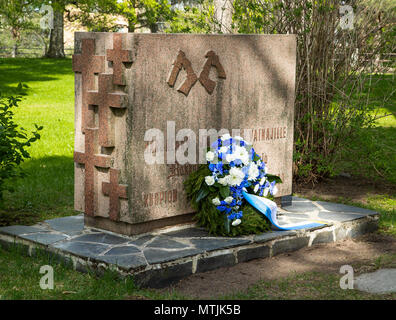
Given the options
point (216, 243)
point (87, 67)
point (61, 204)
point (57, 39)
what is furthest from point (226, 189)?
point (57, 39)

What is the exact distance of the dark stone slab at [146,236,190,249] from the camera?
5.02m

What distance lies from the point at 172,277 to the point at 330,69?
4.11 m

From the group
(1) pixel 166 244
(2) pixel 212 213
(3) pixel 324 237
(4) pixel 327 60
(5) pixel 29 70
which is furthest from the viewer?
(5) pixel 29 70

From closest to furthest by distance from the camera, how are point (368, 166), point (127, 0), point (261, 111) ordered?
1. point (261, 111)
2. point (368, 166)
3. point (127, 0)

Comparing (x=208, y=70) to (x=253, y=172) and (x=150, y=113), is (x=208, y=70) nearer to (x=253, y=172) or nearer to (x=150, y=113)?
(x=150, y=113)

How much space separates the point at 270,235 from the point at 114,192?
54.6 inches

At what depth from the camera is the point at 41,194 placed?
23.6 ft

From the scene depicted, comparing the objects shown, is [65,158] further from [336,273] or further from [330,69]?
[336,273]

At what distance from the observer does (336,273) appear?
507 centimetres

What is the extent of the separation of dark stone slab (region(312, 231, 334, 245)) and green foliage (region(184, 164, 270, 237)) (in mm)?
522

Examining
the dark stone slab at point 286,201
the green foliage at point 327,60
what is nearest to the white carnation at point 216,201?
the dark stone slab at point 286,201

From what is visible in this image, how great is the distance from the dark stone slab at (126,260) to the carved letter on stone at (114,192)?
550 mm

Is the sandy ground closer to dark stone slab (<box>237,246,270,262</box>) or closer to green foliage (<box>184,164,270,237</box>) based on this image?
dark stone slab (<box>237,246,270,262</box>)

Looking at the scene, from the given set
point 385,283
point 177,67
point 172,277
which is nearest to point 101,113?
point 177,67
